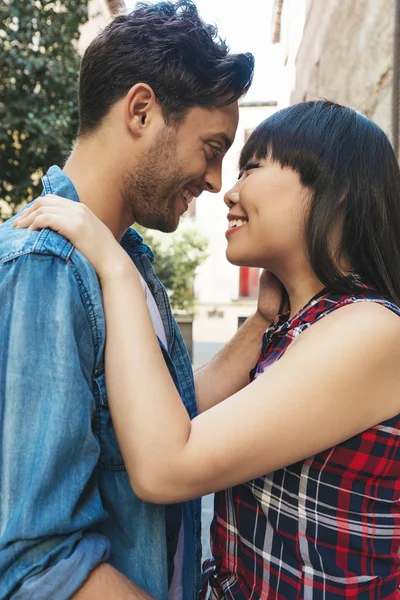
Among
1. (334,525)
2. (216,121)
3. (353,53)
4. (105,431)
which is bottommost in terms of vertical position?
(334,525)

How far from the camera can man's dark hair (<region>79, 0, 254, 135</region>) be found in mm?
1530

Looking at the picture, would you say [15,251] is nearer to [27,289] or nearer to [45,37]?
[27,289]

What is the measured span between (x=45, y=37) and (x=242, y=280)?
12.2 m

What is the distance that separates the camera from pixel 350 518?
1162mm

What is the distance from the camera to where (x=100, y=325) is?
1124 mm

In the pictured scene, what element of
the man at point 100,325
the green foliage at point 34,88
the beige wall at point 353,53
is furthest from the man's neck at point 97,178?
the green foliage at point 34,88

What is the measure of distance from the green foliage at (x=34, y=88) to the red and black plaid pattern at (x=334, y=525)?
5.60 metres

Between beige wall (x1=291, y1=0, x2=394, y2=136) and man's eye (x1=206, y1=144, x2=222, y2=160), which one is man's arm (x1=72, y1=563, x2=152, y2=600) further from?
beige wall (x1=291, y1=0, x2=394, y2=136)

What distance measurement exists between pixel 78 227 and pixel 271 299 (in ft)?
2.85

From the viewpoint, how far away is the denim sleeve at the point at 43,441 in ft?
3.12

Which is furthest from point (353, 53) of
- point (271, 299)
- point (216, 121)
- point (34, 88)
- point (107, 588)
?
point (34, 88)

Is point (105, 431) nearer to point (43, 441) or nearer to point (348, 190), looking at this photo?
point (43, 441)

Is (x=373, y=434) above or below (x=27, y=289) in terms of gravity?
below

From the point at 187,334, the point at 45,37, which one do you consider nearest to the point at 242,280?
the point at 187,334
